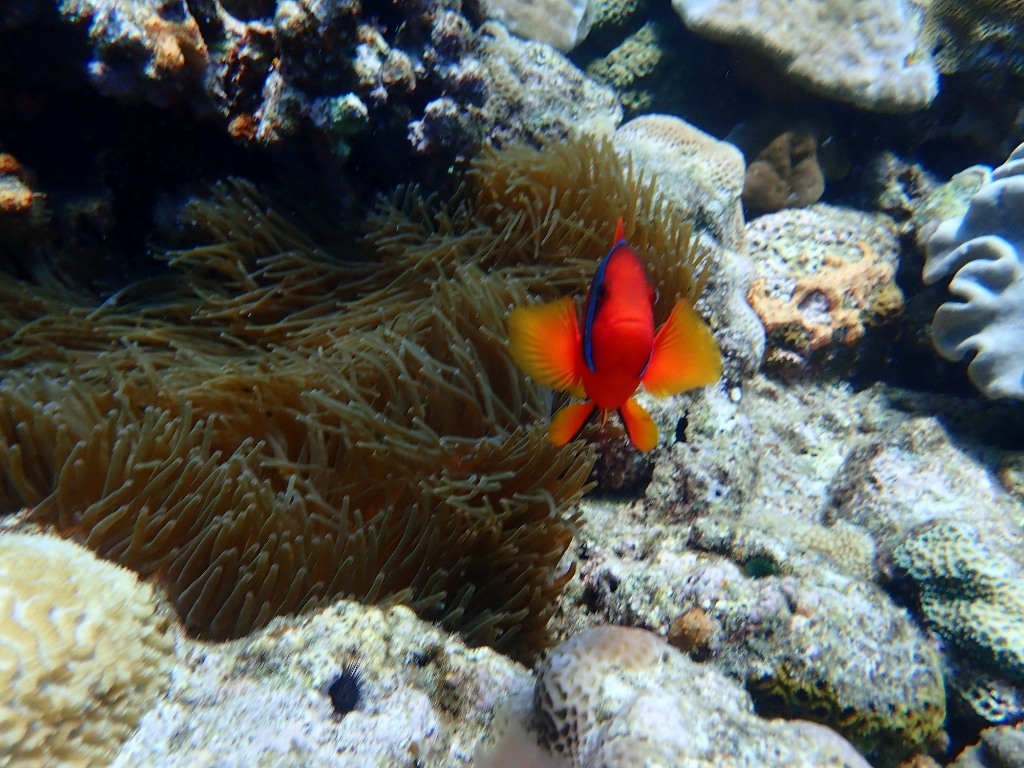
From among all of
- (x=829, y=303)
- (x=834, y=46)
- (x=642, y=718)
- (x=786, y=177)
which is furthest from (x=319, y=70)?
(x=834, y=46)

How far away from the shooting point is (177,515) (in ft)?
5.21

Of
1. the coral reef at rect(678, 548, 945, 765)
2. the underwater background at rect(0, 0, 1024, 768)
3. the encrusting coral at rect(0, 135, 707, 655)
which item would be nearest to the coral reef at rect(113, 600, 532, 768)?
the underwater background at rect(0, 0, 1024, 768)

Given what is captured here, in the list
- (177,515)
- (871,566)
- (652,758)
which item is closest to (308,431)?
(177,515)

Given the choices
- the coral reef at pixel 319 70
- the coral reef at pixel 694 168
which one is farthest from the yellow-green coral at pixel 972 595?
the coral reef at pixel 319 70

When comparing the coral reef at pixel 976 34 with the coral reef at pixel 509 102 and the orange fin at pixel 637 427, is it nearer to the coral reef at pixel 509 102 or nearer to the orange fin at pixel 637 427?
the coral reef at pixel 509 102

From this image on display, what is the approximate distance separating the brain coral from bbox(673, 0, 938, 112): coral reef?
501 cm

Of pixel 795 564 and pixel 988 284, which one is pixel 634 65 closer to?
pixel 988 284

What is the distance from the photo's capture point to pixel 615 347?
1320 mm

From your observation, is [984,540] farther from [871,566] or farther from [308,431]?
[308,431]

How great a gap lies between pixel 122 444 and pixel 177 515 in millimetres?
238

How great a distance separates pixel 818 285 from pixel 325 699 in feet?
11.7

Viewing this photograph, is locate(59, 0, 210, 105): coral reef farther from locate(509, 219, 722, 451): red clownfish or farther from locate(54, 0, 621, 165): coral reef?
locate(509, 219, 722, 451): red clownfish

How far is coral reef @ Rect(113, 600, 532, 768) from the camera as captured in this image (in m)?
1.25

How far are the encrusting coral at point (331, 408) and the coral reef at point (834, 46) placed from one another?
2.55 m
